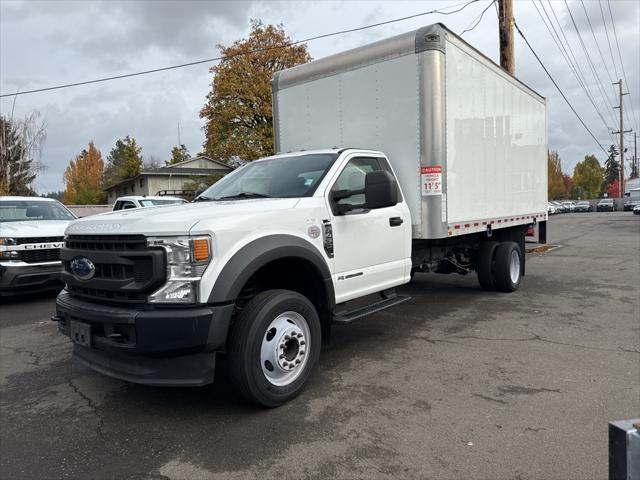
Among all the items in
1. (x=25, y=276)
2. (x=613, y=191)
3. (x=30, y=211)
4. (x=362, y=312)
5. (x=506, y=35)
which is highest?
(x=506, y=35)

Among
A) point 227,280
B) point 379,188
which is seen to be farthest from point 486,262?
point 227,280

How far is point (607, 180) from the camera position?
99.0 m

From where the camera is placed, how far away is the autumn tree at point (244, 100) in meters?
30.8

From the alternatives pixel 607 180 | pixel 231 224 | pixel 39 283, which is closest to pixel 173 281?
pixel 231 224

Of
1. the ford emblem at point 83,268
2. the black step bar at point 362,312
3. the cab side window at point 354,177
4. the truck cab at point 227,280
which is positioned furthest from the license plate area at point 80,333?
the cab side window at point 354,177

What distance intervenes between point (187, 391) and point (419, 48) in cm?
430

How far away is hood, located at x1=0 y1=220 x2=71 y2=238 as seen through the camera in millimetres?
7727

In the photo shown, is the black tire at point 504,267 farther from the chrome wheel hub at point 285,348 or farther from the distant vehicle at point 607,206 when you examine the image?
the distant vehicle at point 607,206

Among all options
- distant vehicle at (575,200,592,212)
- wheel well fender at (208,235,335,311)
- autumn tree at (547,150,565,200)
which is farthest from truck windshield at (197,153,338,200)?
autumn tree at (547,150,565,200)

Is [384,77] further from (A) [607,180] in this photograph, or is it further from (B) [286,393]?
(A) [607,180]

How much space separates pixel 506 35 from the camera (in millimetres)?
13000

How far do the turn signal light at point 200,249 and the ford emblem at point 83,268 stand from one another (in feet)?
3.02

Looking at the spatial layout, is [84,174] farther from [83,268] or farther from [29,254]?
[83,268]

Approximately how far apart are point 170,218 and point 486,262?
233 inches
